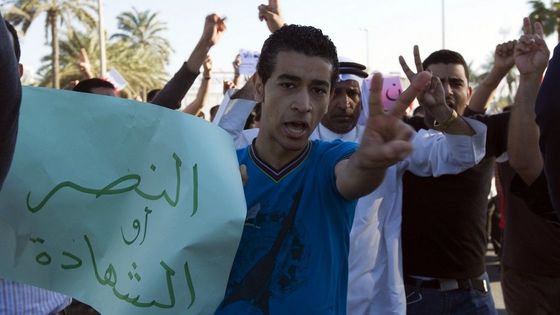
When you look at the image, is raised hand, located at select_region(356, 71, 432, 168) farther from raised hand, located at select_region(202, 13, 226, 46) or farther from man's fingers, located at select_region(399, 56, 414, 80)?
raised hand, located at select_region(202, 13, 226, 46)

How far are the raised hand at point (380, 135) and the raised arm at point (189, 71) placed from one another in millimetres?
1673

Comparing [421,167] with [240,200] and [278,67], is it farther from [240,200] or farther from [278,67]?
[240,200]

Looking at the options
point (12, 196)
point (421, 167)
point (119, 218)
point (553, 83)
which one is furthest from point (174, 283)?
point (421, 167)

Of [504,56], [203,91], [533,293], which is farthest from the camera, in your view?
[203,91]

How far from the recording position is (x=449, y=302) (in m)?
3.70

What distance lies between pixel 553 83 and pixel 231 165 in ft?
2.75

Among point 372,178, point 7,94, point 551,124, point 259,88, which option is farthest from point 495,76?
point 7,94

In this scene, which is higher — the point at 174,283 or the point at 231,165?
the point at 231,165

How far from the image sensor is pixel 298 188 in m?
2.25

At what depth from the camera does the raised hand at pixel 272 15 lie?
394 centimetres

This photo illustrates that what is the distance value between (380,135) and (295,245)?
0.48m

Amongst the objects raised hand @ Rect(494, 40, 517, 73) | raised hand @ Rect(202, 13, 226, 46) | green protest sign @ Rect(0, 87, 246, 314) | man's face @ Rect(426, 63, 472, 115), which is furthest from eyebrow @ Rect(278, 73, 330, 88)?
man's face @ Rect(426, 63, 472, 115)

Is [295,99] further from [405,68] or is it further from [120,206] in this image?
[405,68]

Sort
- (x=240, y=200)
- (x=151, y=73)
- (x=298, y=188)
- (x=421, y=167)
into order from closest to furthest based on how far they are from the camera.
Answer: (x=240, y=200) < (x=298, y=188) < (x=421, y=167) < (x=151, y=73)
